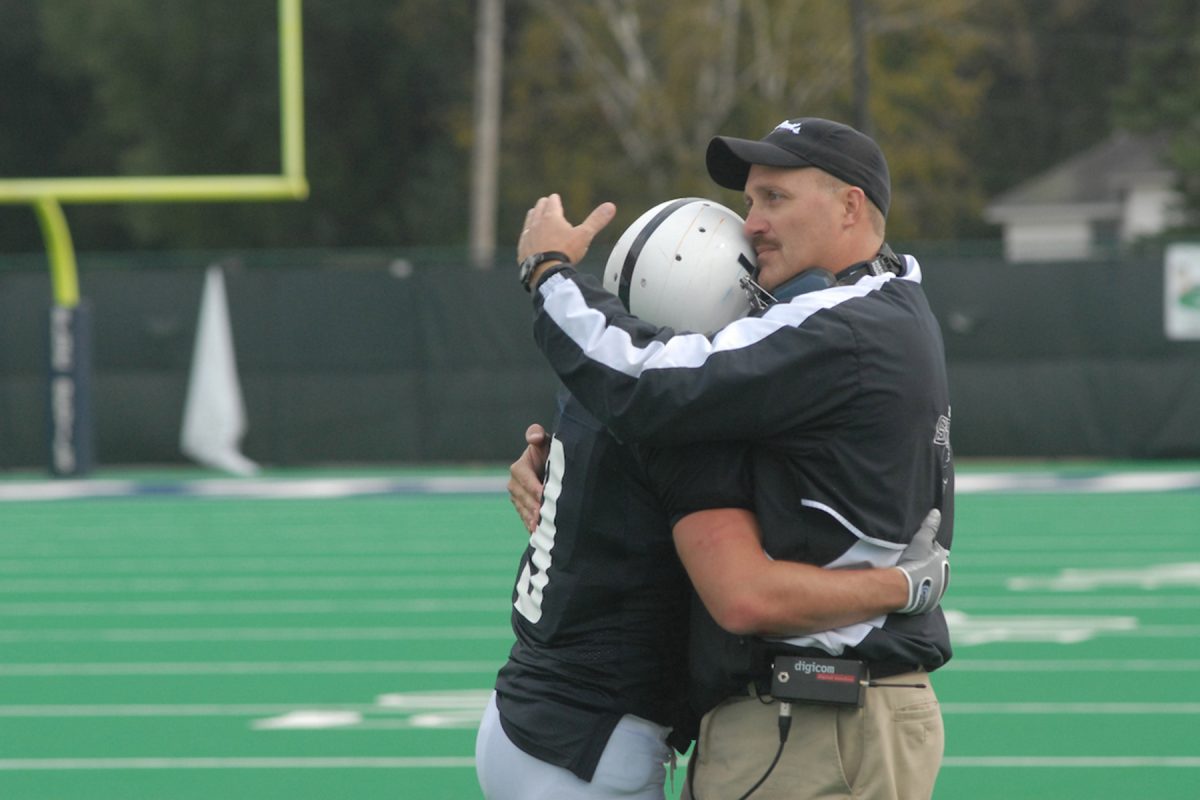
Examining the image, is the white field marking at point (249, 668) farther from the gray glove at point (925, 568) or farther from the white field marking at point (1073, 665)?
the gray glove at point (925, 568)

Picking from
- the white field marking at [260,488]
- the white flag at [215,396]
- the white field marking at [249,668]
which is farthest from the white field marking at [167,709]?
→ the white flag at [215,396]

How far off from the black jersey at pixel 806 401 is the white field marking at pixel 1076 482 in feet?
42.2

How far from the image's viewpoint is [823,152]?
3.30 metres

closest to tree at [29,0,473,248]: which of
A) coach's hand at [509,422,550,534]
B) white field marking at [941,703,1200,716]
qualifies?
white field marking at [941,703,1200,716]

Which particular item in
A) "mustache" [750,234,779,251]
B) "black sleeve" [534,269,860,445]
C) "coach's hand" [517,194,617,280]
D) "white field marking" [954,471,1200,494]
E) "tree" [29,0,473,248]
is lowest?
"tree" [29,0,473,248]

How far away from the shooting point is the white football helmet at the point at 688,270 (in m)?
3.37

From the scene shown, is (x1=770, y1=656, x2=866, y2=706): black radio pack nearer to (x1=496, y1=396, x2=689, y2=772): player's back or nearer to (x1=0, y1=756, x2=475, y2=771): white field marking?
(x1=496, y1=396, x2=689, y2=772): player's back

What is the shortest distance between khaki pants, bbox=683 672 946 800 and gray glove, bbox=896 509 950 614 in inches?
5.2

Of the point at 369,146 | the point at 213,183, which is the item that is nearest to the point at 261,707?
the point at 213,183

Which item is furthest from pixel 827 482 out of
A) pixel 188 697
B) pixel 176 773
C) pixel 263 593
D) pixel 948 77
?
pixel 948 77

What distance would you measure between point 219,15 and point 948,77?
88.7ft

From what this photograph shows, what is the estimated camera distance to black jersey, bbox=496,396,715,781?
10.9 feet

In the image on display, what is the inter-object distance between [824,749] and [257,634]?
6.53 metres

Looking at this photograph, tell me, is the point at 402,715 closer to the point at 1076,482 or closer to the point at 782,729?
the point at 782,729
